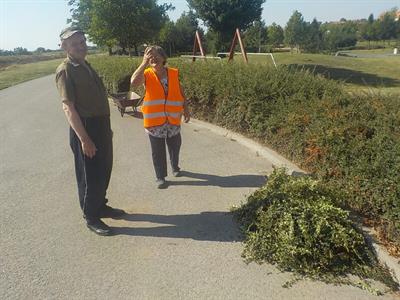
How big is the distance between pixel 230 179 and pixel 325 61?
22036mm

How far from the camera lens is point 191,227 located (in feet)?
14.0

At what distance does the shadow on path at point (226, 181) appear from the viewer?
17.6 feet

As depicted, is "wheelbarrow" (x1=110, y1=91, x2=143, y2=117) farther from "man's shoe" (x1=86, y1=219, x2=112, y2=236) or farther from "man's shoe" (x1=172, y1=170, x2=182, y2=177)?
"man's shoe" (x1=86, y1=219, x2=112, y2=236)

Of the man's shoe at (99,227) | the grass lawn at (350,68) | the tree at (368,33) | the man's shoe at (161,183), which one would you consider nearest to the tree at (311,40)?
the grass lawn at (350,68)

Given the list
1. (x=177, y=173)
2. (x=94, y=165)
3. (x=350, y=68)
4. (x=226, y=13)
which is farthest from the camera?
(x=226, y=13)

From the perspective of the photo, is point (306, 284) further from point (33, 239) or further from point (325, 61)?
point (325, 61)

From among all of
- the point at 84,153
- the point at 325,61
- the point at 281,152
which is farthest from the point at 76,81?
the point at 325,61

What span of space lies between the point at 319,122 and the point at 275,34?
54844mm

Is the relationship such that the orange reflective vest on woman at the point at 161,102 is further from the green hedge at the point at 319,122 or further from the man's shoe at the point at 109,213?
the green hedge at the point at 319,122

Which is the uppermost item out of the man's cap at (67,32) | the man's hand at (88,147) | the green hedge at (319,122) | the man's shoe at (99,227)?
the man's cap at (67,32)

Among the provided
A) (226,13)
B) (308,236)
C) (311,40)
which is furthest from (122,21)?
(311,40)

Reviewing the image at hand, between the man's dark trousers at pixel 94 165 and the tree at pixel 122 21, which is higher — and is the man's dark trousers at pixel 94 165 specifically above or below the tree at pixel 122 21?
below

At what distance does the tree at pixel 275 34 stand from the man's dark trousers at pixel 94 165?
55381 mm

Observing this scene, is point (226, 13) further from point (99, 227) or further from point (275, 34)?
point (275, 34)
